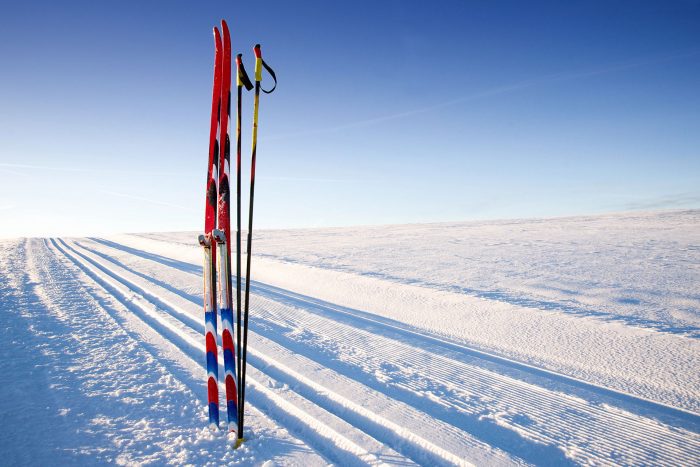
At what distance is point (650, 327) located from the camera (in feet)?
14.7

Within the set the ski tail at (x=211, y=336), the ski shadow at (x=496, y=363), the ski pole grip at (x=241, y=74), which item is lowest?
the ski shadow at (x=496, y=363)

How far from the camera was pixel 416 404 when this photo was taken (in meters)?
2.91

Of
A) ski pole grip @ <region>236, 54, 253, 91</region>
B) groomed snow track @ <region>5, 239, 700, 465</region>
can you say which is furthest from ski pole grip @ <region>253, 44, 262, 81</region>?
groomed snow track @ <region>5, 239, 700, 465</region>

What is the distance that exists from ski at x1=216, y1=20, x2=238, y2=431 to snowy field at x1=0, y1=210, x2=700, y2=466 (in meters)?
0.35

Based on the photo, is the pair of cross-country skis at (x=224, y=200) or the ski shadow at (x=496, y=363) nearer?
the pair of cross-country skis at (x=224, y=200)

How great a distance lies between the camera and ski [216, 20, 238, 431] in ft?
7.70

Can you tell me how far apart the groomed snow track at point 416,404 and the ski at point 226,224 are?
13.9 inches

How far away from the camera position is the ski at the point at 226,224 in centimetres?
235

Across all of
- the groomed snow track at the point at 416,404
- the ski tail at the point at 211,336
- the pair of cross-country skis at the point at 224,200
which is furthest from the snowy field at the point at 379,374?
the pair of cross-country skis at the point at 224,200

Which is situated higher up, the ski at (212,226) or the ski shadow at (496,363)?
the ski at (212,226)

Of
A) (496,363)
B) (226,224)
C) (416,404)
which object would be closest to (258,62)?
(226,224)

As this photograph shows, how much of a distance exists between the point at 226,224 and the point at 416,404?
214cm

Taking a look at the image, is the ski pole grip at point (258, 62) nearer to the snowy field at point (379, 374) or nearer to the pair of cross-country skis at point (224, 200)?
the pair of cross-country skis at point (224, 200)

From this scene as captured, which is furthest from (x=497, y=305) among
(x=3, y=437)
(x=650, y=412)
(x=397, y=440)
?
(x=3, y=437)
